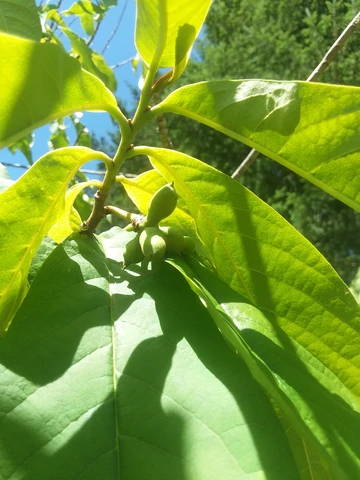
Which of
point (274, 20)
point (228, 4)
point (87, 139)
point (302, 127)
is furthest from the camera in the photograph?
point (228, 4)

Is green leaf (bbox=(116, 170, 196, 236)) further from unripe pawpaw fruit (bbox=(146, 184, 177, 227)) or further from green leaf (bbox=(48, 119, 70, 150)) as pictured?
green leaf (bbox=(48, 119, 70, 150))

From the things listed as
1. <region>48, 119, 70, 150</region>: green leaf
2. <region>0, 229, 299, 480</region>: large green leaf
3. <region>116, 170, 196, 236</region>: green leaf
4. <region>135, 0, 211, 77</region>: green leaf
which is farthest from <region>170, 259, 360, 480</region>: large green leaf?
<region>48, 119, 70, 150</region>: green leaf

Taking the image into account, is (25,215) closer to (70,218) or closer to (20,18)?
(70,218)

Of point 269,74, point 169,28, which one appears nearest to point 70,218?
point 169,28

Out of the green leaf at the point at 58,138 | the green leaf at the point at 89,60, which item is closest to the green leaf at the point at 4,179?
the green leaf at the point at 89,60

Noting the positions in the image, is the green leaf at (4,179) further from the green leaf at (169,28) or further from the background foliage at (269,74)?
the background foliage at (269,74)

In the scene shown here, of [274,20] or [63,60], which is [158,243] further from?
[274,20]

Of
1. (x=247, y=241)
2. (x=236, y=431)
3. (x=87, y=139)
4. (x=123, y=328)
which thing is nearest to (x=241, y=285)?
(x=247, y=241)
